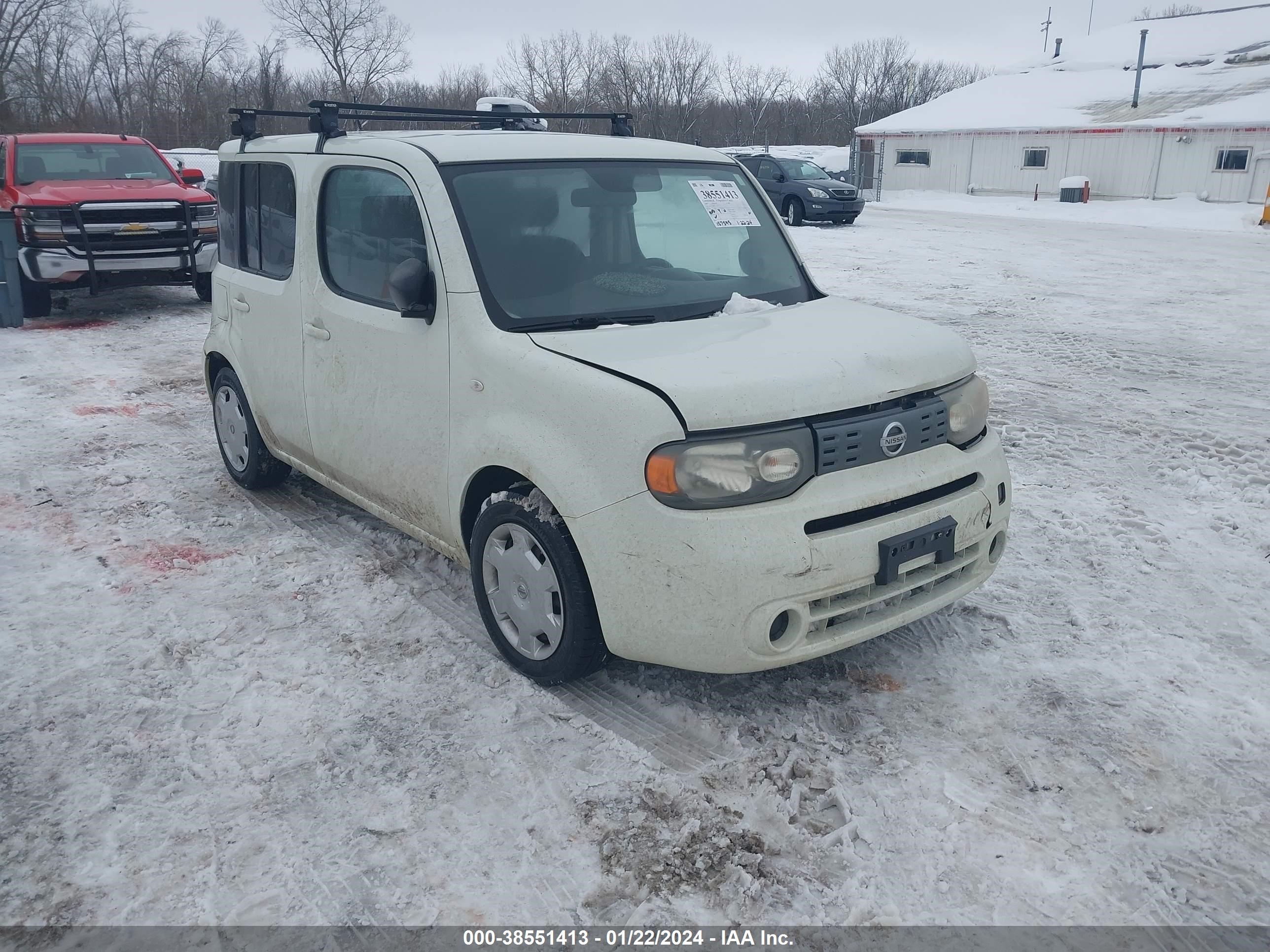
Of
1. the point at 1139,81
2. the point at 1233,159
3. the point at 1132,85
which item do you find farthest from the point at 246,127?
the point at 1132,85

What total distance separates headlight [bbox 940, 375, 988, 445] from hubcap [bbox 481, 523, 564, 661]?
151 centimetres

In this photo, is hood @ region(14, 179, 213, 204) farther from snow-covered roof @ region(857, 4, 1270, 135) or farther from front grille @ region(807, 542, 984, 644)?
snow-covered roof @ region(857, 4, 1270, 135)

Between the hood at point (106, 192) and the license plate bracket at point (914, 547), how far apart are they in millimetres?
10625

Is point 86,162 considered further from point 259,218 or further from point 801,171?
point 801,171

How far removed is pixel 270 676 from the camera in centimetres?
355

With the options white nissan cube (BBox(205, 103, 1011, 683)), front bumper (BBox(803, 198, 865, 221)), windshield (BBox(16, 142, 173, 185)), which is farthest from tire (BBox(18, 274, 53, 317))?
front bumper (BBox(803, 198, 865, 221))

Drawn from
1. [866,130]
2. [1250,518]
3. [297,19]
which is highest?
[297,19]

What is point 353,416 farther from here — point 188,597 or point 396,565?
point 188,597

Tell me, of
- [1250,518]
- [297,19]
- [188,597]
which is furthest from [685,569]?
[297,19]

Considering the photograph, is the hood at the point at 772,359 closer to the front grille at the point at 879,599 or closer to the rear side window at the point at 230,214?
the front grille at the point at 879,599

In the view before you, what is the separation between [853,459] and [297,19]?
80.9m

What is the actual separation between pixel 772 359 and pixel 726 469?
A: 1.52 ft

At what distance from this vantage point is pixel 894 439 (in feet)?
10.2

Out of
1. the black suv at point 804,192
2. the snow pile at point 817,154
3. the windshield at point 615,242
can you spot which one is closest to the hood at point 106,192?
the windshield at point 615,242
